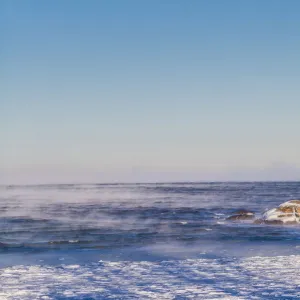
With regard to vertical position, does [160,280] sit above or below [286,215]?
above

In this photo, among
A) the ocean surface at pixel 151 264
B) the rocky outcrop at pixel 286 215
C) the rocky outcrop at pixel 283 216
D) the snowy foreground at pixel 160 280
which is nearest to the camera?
the snowy foreground at pixel 160 280

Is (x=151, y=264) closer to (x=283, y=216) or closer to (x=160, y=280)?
(x=160, y=280)

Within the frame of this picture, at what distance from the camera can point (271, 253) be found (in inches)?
703

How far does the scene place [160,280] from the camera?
1245 centimetres

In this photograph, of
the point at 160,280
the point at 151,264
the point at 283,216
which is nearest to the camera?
the point at 160,280

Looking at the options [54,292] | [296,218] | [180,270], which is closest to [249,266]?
[180,270]

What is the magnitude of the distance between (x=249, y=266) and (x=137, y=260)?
4.19 m

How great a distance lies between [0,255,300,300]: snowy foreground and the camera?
10.8 metres

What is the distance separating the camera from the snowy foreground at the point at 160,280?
10812mm

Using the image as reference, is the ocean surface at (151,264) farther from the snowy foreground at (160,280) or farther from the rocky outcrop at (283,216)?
the rocky outcrop at (283,216)

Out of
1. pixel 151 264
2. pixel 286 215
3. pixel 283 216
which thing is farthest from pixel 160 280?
pixel 286 215

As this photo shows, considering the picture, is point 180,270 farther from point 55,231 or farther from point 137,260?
point 55,231

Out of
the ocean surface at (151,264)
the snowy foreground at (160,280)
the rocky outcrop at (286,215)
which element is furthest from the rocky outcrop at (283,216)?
the snowy foreground at (160,280)

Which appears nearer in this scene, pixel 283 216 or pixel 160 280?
pixel 160 280
